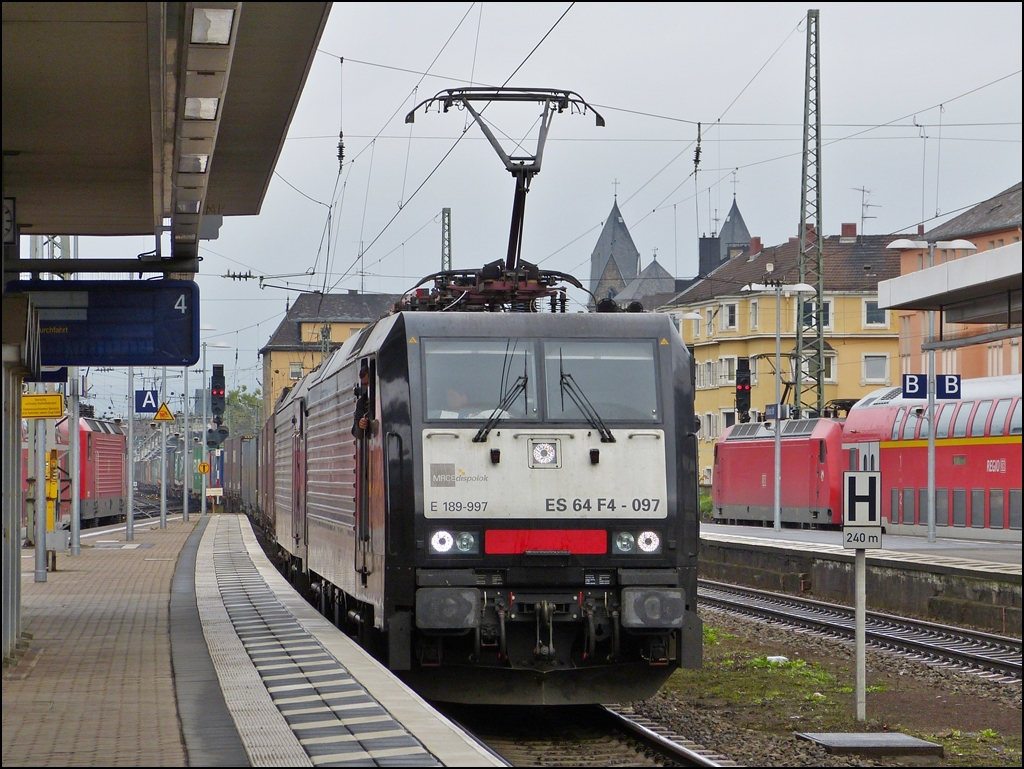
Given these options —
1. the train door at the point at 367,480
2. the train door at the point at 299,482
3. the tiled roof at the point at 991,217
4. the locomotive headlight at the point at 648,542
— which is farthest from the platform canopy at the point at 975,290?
the tiled roof at the point at 991,217

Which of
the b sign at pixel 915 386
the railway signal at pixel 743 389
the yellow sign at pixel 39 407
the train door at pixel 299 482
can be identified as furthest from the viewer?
the railway signal at pixel 743 389

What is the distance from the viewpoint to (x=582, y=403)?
11.2m

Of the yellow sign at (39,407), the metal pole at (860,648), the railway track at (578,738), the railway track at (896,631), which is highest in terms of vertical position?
the yellow sign at (39,407)

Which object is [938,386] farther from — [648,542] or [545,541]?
[545,541]

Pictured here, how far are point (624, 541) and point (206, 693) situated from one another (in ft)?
10.6

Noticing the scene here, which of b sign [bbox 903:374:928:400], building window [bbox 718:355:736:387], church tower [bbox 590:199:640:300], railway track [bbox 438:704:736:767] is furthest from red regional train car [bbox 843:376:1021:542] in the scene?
church tower [bbox 590:199:640:300]

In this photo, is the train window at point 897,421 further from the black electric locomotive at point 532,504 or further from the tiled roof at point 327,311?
the tiled roof at point 327,311

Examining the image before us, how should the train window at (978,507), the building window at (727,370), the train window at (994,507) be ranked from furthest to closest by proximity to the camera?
the building window at (727,370)
the train window at (978,507)
the train window at (994,507)

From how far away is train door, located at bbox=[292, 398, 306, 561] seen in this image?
18.7 meters

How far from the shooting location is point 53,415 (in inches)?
792

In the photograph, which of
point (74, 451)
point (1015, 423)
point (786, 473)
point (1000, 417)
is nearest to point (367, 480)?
point (74, 451)

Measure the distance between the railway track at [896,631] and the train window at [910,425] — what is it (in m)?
8.63

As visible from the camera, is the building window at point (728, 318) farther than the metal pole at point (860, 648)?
Yes

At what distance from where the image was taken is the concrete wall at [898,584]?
1892 centimetres
